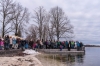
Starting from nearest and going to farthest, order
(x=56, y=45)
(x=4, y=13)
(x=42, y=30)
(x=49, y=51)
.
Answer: (x=49, y=51) < (x=56, y=45) < (x=4, y=13) < (x=42, y=30)

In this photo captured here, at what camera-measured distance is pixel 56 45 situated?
1458 inches

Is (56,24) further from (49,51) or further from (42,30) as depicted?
(49,51)

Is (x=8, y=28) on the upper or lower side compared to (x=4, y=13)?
lower

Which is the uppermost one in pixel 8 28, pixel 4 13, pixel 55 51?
pixel 4 13

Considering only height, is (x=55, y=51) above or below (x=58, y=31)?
below

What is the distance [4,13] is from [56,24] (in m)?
21.1

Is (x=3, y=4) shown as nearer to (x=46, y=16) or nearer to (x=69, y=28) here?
(x=46, y=16)

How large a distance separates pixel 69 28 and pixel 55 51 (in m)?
26.3

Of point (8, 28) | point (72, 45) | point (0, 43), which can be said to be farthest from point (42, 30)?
point (0, 43)

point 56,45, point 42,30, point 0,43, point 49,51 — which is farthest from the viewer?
point 42,30

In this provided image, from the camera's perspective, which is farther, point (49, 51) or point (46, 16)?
point (46, 16)

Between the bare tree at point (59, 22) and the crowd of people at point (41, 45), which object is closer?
the crowd of people at point (41, 45)

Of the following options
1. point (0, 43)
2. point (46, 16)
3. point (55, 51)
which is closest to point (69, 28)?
point (46, 16)

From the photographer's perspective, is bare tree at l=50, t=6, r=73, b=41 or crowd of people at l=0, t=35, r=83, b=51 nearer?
crowd of people at l=0, t=35, r=83, b=51
